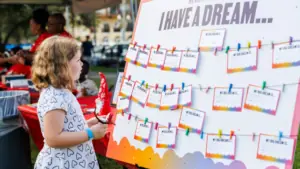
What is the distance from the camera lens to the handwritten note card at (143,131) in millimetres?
2193

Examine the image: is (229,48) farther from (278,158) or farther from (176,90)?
(278,158)

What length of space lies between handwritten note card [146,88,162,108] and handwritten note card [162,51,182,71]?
0.13 m

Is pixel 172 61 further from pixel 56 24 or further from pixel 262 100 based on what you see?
pixel 56 24

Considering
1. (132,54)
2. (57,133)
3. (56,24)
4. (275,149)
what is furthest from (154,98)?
(56,24)

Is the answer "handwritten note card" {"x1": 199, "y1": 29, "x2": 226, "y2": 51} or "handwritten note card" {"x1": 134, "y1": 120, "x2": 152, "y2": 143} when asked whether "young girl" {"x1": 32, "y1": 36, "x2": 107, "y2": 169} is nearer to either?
"handwritten note card" {"x1": 134, "y1": 120, "x2": 152, "y2": 143}

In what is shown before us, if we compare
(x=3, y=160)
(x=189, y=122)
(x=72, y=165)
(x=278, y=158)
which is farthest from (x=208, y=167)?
(x=3, y=160)

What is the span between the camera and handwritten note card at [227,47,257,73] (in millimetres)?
1817

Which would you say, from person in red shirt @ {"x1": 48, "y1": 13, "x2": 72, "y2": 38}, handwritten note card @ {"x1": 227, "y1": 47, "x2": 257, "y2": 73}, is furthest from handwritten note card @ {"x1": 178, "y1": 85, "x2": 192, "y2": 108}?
person in red shirt @ {"x1": 48, "y1": 13, "x2": 72, "y2": 38}

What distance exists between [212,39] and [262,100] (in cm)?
38

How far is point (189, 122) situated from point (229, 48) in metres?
0.39

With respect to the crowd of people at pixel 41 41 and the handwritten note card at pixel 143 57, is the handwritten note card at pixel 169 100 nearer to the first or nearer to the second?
the handwritten note card at pixel 143 57

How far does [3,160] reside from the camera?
3.33m

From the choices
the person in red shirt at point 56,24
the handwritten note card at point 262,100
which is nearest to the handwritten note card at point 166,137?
the handwritten note card at point 262,100

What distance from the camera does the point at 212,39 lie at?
1965mm
